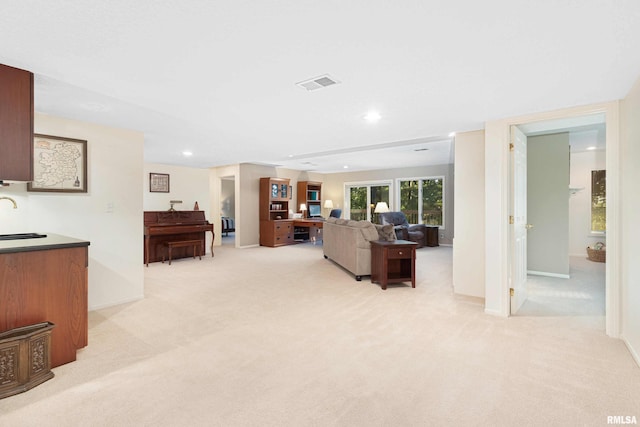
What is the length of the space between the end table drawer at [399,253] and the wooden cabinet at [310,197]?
5.54m

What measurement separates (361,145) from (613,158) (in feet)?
10.5

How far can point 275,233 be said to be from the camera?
842 centimetres

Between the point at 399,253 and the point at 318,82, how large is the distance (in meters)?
2.78

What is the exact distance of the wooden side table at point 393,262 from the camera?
4398mm

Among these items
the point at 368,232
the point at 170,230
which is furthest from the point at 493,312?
the point at 170,230

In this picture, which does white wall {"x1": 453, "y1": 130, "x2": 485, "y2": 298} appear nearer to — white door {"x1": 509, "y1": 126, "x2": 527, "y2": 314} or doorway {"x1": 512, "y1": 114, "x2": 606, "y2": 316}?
white door {"x1": 509, "y1": 126, "x2": 527, "y2": 314}

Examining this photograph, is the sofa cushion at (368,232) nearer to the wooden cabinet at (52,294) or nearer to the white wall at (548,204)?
the white wall at (548,204)

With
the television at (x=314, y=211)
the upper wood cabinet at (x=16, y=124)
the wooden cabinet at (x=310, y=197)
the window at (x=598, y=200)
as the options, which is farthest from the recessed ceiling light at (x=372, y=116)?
the television at (x=314, y=211)

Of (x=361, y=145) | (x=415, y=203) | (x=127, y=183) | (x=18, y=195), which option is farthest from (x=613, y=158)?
(x=415, y=203)

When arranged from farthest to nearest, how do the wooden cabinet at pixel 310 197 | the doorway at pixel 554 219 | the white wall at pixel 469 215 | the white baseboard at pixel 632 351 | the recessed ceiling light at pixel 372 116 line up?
the wooden cabinet at pixel 310 197 < the doorway at pixel 554 219 < the white wall at pixel 469 215 < the recessed ceiling light at pixel 372 116 < the white baseboard at pixel 632 351

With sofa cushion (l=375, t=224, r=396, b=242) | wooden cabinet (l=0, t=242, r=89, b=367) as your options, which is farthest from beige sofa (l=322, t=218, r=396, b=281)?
wooden cabinet (l=0, t=242, r=89, b=367)

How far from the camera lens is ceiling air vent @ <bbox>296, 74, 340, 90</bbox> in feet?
7.99

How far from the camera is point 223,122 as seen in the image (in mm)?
3768

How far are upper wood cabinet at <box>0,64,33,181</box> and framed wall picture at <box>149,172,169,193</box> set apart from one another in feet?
16.4
